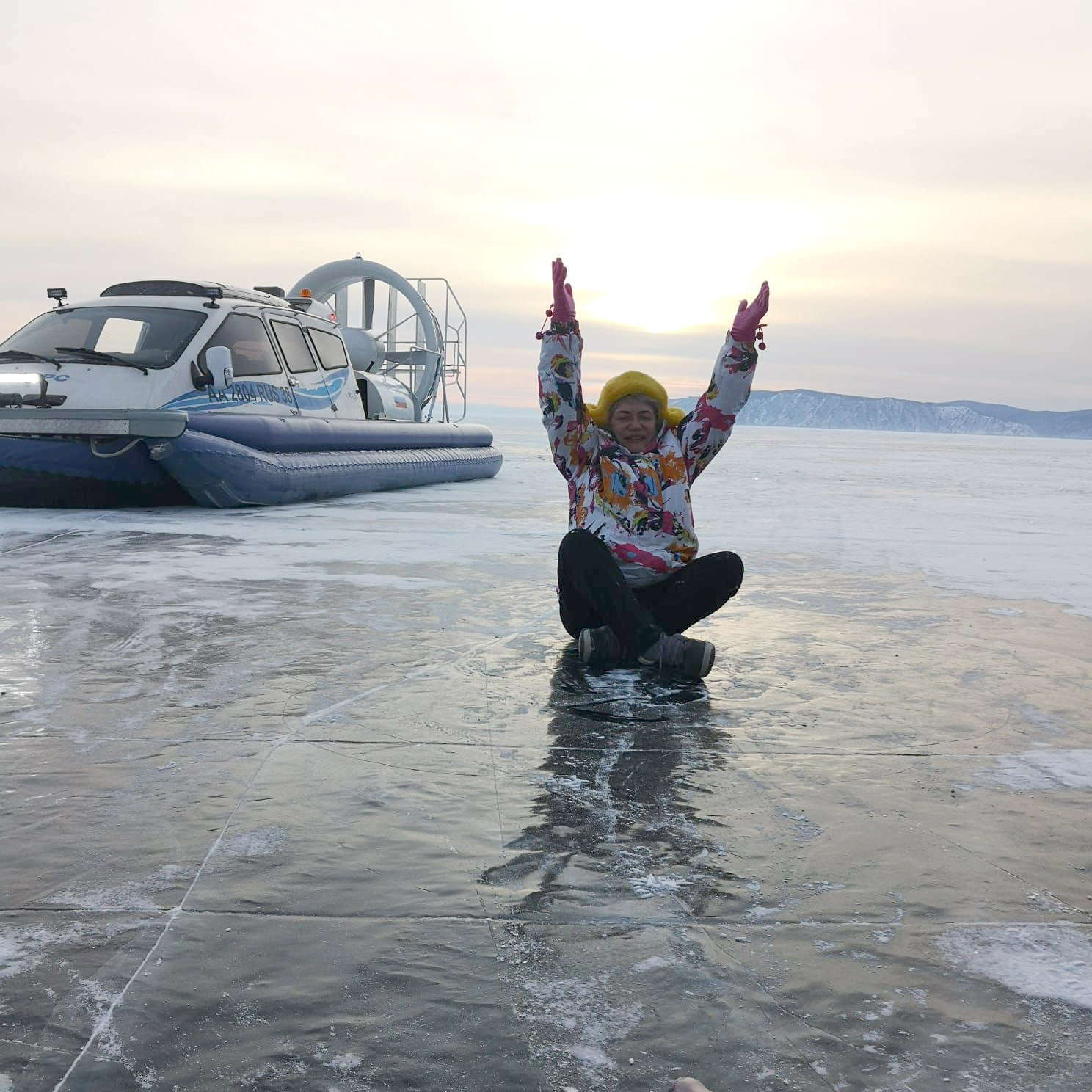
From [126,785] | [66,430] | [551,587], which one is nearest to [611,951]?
[126,785]

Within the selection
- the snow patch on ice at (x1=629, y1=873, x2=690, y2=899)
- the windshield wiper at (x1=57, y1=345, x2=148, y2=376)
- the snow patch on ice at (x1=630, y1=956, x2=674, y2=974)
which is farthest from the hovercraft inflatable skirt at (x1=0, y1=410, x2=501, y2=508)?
the snow patch on ice at (x1=630, y1=956, x2=674, y2=974)

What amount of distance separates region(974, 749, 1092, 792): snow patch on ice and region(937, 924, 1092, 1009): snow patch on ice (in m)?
0.79

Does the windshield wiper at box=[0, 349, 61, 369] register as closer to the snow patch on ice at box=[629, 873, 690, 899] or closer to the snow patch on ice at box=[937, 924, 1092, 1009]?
the snow patch on ice at box=[629, 873, 690, 899]

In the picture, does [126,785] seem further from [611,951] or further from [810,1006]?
[810,1006]

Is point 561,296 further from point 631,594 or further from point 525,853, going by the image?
point 525,853

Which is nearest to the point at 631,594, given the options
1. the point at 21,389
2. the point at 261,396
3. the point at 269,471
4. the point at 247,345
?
the point at 269,471

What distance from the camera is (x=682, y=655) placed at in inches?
137

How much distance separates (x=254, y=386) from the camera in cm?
961

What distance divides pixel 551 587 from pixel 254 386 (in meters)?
5.16

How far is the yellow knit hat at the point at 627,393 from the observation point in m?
3.82

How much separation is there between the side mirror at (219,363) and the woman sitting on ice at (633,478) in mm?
5849

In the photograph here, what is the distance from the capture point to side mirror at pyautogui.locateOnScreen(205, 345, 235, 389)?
8.97 m

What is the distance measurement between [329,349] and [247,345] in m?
1.63

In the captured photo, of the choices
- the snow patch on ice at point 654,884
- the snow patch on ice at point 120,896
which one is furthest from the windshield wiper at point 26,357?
the snow patch on ice at point 654,884
